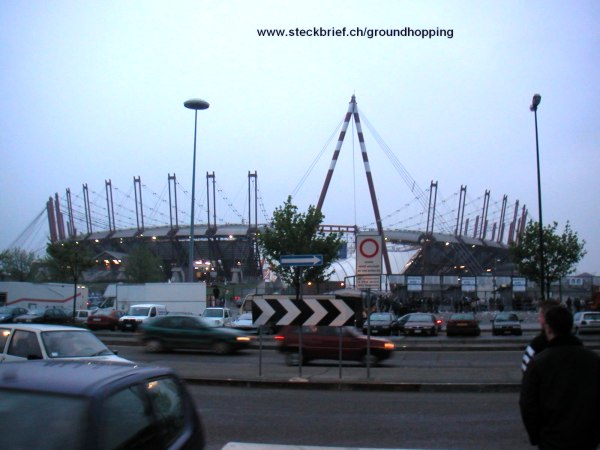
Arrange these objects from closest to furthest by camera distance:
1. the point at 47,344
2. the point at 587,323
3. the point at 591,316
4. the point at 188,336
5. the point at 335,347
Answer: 1. the point at 47,344
2. the point at 335,347
3. the point at 188,336
4. the point at 587,323
5. the point at 591,316

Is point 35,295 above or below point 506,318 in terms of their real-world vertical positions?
above

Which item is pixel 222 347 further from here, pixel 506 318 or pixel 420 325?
pixel 506 318

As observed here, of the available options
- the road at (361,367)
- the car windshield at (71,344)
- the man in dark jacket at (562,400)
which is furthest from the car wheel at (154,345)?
the man in dark jacket at (562,400)

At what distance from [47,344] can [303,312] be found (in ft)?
19.4

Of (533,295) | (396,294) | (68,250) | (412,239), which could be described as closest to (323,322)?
(68,250)

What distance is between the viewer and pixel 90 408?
12.0 feet

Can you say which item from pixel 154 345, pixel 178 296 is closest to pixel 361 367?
pixel 154 345

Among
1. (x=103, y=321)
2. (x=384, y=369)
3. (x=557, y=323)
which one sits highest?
(x=557, y=323)

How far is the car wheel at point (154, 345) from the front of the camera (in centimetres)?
2414

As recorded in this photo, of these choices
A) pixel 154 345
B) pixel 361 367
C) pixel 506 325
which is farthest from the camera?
pixel 506 325

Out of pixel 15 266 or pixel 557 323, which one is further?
pixel 15 266

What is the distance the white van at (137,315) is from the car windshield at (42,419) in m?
35.3

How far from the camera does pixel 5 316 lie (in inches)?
1551

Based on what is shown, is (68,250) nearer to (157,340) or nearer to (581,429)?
(157,340)
